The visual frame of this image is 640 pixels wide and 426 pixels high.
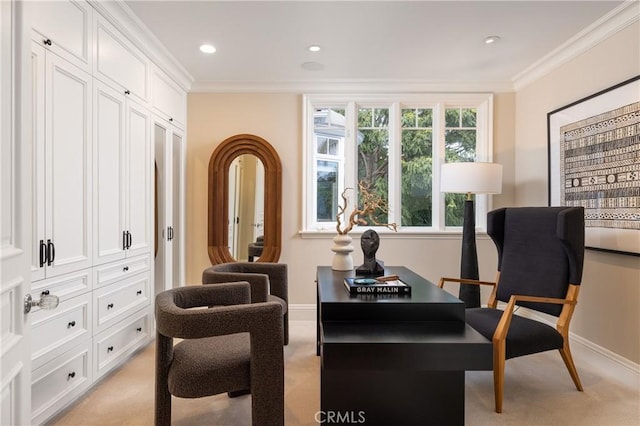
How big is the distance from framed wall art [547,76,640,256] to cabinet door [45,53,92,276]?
3.52 meters

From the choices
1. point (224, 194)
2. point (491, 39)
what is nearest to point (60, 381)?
point (224, 194)

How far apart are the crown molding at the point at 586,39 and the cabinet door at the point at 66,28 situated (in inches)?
136

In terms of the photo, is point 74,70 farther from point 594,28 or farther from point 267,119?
point 594,28

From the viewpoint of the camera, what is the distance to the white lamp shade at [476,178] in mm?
3080

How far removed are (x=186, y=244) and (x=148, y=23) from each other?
7.03 feet

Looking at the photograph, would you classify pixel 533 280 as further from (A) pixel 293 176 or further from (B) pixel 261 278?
(A) pixel 293 176

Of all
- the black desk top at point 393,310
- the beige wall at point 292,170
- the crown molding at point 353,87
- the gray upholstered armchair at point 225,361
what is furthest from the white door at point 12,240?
the crown molding at point 353,87

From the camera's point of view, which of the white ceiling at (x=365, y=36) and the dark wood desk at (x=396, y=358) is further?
the white ceiling at (x=365, y=36)

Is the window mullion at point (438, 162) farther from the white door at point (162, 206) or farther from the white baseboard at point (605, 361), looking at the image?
the white door at point (162, 206)

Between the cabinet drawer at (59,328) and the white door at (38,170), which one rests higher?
the white door at (38,170)

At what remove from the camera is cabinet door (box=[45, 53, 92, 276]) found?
1827 millimetres

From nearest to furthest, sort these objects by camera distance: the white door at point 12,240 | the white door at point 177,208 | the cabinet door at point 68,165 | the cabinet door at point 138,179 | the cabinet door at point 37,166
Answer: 1. the white door at point 12,240
2. the cabinet door at point 37,166
3. the cabinet door at point 68,165
4. the cabinet door at point 138,179
5. the white door at point 177,208

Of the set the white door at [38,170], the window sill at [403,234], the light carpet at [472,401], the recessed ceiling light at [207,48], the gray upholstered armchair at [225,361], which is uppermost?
the recessed ceiling light at [207,48]

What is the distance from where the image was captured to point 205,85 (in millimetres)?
3771
